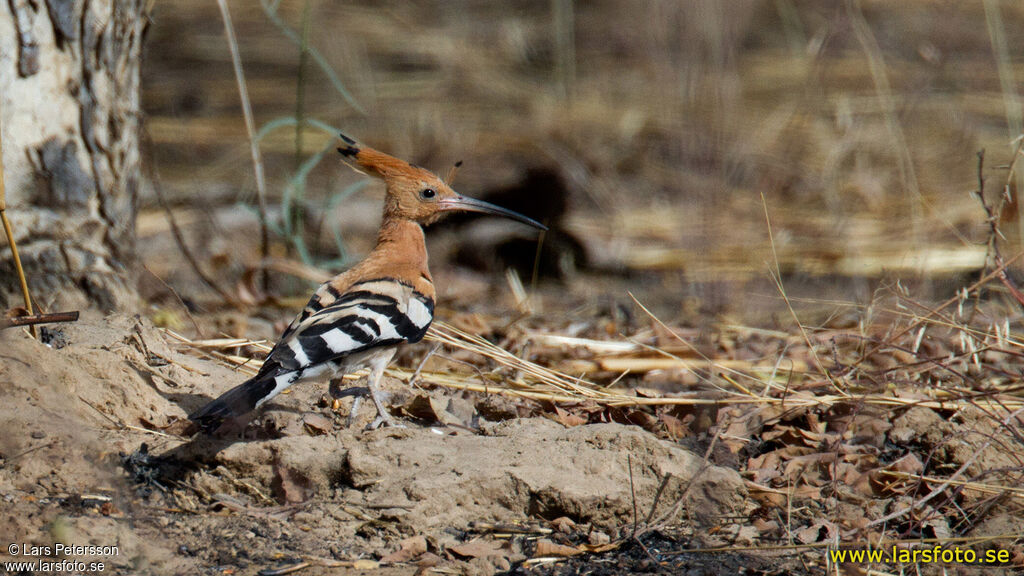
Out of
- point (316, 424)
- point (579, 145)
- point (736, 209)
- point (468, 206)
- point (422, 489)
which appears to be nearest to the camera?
point (422, 489)

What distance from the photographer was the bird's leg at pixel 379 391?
3059 millimetres

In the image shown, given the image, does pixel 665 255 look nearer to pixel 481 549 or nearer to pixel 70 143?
pixel 70 143

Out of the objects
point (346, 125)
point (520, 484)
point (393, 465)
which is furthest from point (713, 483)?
point (346, 125)

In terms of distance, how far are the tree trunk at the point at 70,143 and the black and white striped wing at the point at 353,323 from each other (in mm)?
933

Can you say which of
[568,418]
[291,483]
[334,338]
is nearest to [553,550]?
[291,483]

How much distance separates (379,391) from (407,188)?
3.39ft

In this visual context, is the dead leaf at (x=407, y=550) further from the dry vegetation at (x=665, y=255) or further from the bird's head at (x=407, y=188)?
the bird's head at (x=407, y=188)

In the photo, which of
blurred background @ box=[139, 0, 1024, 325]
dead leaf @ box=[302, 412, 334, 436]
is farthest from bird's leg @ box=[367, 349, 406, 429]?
blurred background @ box=[139, 0, 1024, 325]

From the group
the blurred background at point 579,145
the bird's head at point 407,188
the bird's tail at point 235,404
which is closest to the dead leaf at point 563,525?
the bird's tail at point 235,404

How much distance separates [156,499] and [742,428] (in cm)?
176

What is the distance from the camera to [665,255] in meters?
6.25

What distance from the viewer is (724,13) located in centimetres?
279

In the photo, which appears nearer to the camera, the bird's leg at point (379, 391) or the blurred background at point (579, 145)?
the bird's leg at point (379, 391)

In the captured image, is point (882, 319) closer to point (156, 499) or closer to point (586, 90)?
point (156, 499)
